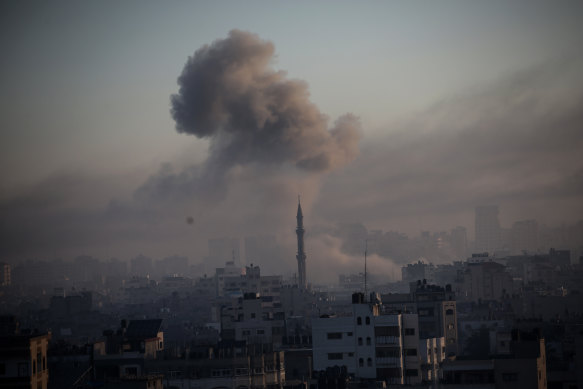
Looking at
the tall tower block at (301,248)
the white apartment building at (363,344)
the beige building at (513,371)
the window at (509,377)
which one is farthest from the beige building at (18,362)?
the tall tower block at (301,248)

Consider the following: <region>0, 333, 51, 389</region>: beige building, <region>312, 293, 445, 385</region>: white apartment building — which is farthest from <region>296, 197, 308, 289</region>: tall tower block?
<region>0, 333, 51, 389</region>: beige building

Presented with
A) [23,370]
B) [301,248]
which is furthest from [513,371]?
[301,248]

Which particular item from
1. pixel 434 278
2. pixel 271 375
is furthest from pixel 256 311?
pixel 434 278

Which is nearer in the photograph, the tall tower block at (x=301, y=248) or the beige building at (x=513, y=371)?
the beige building at (x=513, y=371)

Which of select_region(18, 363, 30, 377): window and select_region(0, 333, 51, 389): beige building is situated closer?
select_region(0, 333, 51, 389): beige building

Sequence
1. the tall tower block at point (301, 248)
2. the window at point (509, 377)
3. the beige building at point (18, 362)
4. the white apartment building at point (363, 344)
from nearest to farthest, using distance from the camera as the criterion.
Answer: the beige building at point (18, 362) → the window at point (509, 377) → the white apartment building at point (363, 344) → the tall tower block at point (301, 248)

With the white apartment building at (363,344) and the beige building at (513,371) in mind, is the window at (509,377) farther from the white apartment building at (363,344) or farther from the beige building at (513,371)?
the white apartment building at (363,344)

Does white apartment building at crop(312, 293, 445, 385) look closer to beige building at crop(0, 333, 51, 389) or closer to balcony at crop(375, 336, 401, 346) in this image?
balcony at crop(375, 336, 401, 346)

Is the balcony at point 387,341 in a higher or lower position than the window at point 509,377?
higher

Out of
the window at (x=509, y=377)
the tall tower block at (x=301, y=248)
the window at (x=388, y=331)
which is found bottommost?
the window at (x=509, y=377)

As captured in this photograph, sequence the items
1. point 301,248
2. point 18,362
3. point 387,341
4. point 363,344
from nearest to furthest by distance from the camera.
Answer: point 18,362 → point 363,344 → point 387,341 → point 301,248

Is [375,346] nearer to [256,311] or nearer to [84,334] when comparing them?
[256,311]

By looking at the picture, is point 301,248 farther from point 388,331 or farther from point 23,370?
point 23,370

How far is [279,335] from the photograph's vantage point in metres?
70.4
